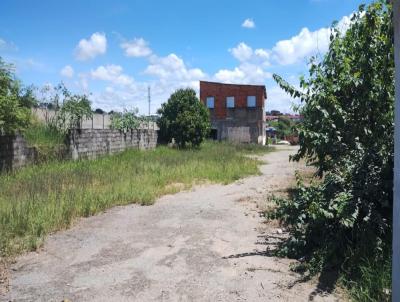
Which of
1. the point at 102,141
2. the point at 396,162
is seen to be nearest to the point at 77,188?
the point at 396,162

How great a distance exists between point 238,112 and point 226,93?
2.49 meters

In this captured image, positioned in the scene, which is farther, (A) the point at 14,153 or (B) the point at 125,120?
(B) the point at 125,120

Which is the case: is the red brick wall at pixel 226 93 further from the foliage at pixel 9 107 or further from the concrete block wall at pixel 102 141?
the foliage at pixel 9 107

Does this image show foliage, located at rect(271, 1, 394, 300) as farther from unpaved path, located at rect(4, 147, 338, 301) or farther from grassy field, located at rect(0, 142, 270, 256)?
grassy field, located at rect(0, 142, 270, 256)

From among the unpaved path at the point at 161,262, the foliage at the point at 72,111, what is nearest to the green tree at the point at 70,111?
the foliage at the point at 72,111

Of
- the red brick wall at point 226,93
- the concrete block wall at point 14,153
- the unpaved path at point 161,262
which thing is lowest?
the unpaved path at point 161,262

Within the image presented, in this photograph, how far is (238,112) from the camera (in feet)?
139

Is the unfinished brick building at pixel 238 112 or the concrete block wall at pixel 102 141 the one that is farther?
the unfinished brick building at pixel 238 112

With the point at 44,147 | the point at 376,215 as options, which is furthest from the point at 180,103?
the point at 376,215

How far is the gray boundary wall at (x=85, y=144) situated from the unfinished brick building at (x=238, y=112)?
1698cm

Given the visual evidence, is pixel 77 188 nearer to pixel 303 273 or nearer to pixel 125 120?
pixel 303 273

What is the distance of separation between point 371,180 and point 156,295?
9.61ft

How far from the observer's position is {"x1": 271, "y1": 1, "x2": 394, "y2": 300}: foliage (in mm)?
4891

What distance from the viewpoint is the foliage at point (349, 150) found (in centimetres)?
489
